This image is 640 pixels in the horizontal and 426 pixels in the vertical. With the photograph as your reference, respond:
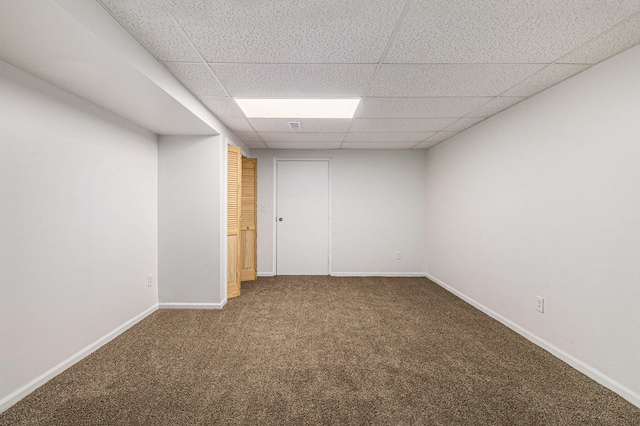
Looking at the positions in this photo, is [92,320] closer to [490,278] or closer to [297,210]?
[297,210]

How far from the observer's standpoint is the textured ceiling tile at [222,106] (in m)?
2.39

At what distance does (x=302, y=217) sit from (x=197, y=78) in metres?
2.89

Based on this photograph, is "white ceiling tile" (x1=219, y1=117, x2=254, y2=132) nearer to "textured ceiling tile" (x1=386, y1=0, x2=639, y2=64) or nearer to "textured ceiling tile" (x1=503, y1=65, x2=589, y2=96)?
"textured ceiling tile" (x1=386, y1=0, x2=639, y2=64)

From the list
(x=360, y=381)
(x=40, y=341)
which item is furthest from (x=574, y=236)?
(x=40, y=341)

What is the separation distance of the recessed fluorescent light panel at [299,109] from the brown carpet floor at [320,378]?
90.2 inches

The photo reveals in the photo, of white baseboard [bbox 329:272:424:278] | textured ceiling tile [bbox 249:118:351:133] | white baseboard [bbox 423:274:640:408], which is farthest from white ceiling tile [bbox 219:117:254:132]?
white baseboard [bbox 423:274:640:408]

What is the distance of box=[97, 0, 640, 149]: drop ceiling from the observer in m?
1.30

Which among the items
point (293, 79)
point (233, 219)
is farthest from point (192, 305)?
point (293, 79)

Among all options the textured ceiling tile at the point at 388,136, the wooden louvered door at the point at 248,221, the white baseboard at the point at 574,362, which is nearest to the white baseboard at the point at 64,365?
the wooden louvered door at the point at 248,221

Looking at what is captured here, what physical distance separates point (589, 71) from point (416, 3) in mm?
1581

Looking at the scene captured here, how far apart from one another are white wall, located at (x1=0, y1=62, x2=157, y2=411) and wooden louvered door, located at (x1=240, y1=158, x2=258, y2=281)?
5.40 feet

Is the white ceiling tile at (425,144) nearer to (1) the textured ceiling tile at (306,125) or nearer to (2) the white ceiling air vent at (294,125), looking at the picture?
(1) the textured ceiling tile at (306,125)

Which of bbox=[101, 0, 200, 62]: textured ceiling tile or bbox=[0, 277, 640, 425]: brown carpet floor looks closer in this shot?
bbox=[101, 0, 200, 62]: textured ceiling tile

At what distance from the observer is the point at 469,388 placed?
1.69 metres
